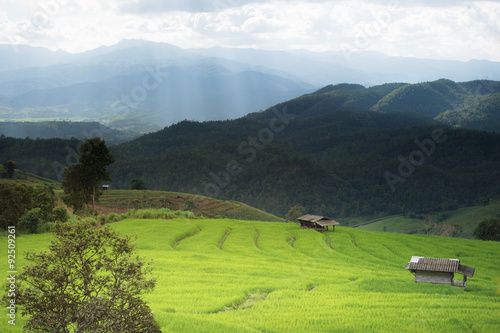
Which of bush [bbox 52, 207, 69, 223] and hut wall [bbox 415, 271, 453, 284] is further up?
hut wall [bbox 415, 271, 453, 284]

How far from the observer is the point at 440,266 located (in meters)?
23.0

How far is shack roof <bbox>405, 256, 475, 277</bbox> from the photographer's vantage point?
2205cm

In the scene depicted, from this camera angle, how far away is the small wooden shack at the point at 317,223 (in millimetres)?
48594

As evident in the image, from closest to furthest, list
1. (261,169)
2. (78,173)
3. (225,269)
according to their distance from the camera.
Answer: (225,269) < (78,173) < (261,169)

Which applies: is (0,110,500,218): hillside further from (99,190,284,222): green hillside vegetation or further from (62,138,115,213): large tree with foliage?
(62,138,115,213): large tree with foliage

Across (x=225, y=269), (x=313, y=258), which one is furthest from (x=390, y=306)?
(x=313, y=258)

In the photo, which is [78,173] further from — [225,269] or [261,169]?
[261,169]

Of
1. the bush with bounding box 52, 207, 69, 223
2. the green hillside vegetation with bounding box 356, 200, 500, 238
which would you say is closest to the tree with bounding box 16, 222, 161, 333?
the bush with bounding box 52, 207, 69, 223

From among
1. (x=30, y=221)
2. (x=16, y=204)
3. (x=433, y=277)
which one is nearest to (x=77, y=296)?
(x=433, y=277)

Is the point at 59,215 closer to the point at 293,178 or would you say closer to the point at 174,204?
the point at 174,204

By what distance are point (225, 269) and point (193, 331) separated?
1321cm

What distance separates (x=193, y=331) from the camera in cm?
1298

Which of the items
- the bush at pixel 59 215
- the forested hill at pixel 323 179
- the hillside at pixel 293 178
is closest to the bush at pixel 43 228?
the bush at pixel 59 215

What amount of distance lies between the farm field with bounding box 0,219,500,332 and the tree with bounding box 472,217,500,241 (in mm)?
14029
